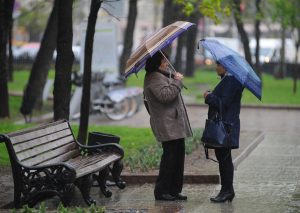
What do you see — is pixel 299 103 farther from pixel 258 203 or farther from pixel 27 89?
pixel 258 203

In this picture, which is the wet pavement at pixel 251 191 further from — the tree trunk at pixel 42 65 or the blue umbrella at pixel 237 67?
the tree trunk at pixel 42 65

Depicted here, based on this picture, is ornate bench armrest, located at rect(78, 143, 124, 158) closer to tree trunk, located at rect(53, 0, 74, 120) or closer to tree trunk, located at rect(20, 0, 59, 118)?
tree trunk, located at rect(53, 0, 74, 120)

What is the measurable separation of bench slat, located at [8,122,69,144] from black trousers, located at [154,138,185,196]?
56.4 inches

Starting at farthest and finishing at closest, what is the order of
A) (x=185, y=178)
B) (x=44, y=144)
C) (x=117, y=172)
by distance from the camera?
(x=185, y=178)
(x=117, y=172)
(x=44, y=144)

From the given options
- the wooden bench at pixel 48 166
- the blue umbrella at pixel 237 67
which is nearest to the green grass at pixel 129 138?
the wooden bench at pixel 48 166

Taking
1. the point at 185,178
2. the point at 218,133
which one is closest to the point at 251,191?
the point at 185,178

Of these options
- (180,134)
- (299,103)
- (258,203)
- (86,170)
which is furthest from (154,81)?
(299,103)

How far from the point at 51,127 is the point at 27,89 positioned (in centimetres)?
1158

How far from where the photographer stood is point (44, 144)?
8.79 m

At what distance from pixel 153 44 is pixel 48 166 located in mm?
1732

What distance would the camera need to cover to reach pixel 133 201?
8.86m

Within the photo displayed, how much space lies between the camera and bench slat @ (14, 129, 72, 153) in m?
8.23

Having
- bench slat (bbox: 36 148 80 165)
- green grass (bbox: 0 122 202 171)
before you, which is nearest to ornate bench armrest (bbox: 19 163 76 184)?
bench slat (bbox: 36 148 80 165)

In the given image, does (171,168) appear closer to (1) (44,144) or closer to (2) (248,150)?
(1) (44,144)
